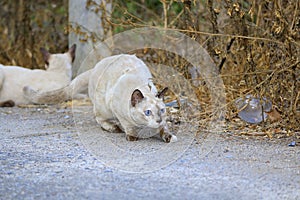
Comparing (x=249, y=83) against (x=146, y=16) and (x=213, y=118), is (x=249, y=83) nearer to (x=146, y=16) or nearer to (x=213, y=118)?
(x=213, y=118)

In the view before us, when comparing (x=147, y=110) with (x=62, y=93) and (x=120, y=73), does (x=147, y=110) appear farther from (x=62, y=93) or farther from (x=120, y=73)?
(x=62, y=93)

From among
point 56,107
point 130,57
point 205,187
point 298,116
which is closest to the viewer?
point 205,187

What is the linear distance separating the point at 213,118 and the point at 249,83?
45cm

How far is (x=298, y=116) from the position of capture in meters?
4.27

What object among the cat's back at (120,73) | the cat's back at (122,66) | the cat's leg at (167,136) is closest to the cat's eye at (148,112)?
the cat's leg at (167,136)

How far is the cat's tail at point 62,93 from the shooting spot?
17.0 ft

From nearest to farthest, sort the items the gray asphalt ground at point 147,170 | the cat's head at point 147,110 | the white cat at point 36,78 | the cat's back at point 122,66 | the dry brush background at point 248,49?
the gray asphalt ground at point 147,170
the cat's head at point 147,110
the dry brush background at point 248,49
the cat's back at point 122,66
the white cat at point 36,78

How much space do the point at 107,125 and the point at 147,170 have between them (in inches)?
49.7

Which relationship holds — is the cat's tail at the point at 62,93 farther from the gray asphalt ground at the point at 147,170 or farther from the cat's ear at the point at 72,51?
the gray asphalt ground at the point at 147,170

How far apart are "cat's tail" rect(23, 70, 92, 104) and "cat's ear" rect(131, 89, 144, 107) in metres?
1.18

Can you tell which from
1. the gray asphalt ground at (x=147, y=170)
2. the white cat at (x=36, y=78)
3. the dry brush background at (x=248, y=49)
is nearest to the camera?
the gray asphalt ground at (x=147, y=170)

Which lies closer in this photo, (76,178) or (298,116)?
(76,178)

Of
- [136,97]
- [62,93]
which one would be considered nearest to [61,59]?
[62,93]

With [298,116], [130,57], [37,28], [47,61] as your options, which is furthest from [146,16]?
[298,116]
